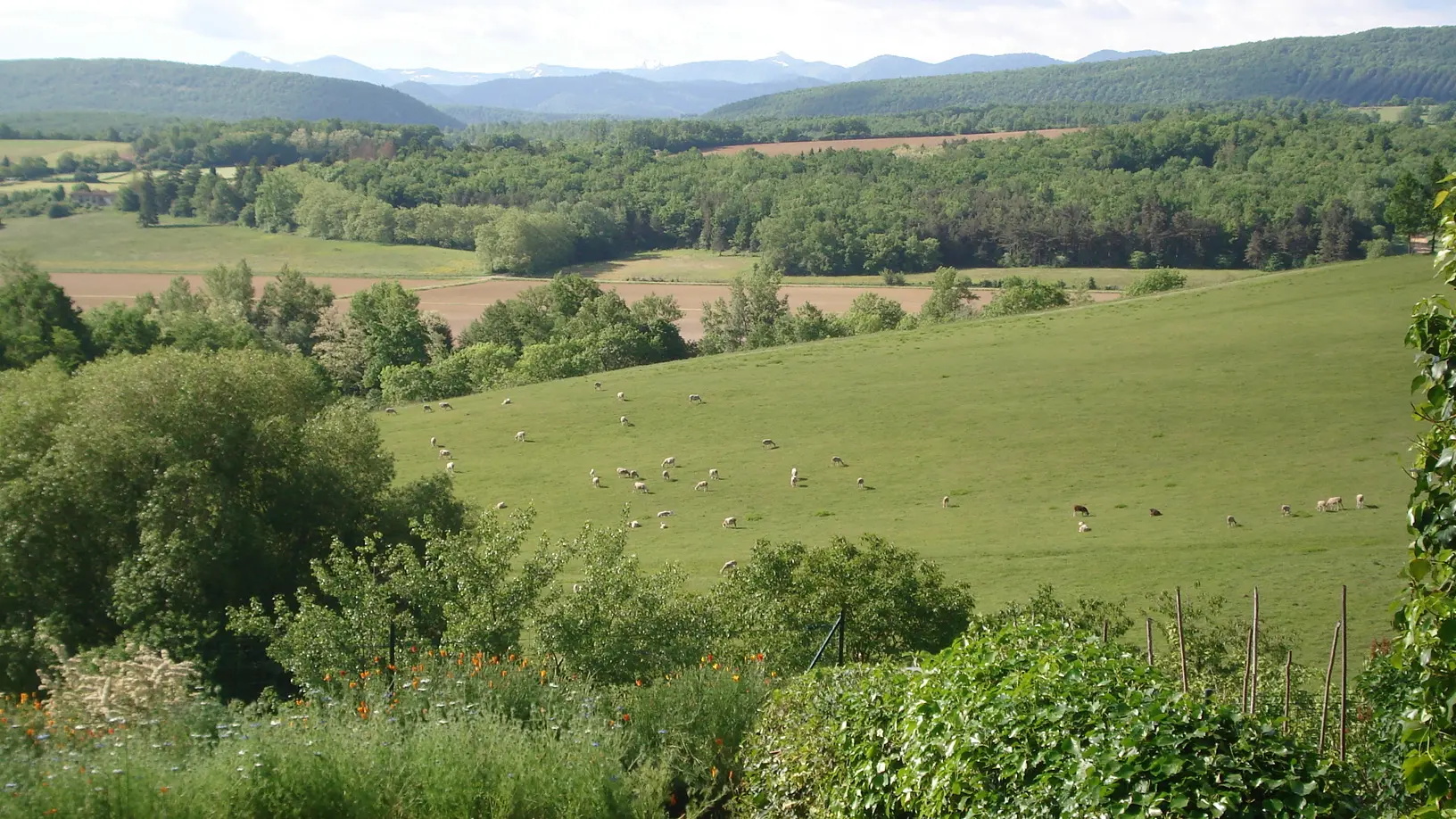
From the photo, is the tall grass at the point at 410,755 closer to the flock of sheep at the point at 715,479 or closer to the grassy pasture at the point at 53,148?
the flock of sheep at the point at 715,479

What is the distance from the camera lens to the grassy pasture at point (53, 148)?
178250 mm

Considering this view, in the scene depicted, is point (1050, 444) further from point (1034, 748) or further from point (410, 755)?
point (1034, 748)

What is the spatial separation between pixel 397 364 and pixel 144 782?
78383 millimetres

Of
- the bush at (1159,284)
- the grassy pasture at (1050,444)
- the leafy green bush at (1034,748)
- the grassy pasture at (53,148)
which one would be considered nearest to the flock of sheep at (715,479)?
the grassy pasture at (1050,444)

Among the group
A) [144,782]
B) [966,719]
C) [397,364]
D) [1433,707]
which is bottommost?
[397,364]

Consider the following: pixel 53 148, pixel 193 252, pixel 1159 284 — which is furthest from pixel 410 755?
pixel 53 148

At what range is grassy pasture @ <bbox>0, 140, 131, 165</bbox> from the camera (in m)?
178

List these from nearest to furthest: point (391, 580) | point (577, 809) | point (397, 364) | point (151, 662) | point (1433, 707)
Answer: point (1433, 707), point (577, 809), point (151, 662), point (391, 580), point (397, 364)

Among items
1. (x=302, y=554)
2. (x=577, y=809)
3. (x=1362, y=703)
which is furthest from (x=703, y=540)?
(x=577, y=809)

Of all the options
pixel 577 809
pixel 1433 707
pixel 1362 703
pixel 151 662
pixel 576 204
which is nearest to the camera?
pixel 1433 707

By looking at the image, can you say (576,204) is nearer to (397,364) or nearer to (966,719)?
(397,364)

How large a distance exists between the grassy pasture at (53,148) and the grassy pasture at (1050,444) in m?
159

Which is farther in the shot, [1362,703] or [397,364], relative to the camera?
[397,364]

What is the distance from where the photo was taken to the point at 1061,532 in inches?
1391
